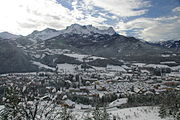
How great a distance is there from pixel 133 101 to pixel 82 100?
2076 centimetres

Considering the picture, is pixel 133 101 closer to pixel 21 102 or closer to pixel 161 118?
pixel 161 118

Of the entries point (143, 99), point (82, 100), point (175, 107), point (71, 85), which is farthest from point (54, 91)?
point (71, 85)

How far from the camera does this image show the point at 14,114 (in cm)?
998

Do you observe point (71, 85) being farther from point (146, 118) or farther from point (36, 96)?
point (36, 96)

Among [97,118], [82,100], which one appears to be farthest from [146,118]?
[82,100]

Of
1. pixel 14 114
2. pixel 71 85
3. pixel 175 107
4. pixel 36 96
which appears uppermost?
pixel 36 96

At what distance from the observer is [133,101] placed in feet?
242

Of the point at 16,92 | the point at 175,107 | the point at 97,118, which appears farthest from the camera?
Answer: the point at 175,107

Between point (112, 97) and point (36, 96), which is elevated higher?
point (36, 96)

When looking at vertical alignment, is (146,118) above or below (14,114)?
below

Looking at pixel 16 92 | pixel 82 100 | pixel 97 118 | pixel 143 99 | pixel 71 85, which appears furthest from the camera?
pixel 71 85

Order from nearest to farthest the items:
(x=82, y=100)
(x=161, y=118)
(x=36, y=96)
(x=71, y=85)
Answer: (x=36, y=96) → (x=161, y=118) → (x=82, y=100) → (x=71, y=85)

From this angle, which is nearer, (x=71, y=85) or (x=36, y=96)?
(x=36, y=96)

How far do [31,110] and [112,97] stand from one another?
7913cm
